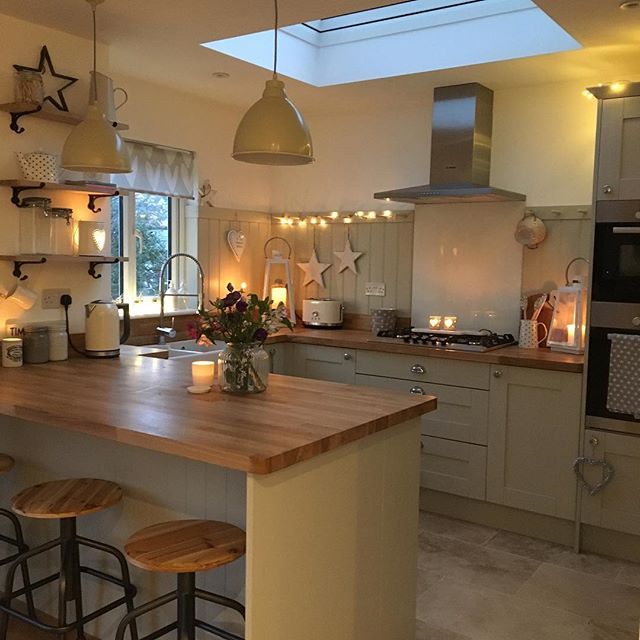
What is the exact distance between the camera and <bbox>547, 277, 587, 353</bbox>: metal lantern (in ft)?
12.4

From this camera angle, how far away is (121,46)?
3.52 meters

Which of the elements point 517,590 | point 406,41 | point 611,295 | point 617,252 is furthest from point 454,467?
point 406,41

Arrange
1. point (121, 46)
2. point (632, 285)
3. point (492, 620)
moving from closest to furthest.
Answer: point (492, 620)
point (632, 285)
point (121, 46)

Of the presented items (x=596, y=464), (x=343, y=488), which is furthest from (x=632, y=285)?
(x=343, y=488)

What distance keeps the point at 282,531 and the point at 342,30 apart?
127 inches


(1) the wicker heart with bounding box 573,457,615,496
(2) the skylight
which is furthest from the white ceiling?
(1) the wicker heart with bounding box 573,457,615,496

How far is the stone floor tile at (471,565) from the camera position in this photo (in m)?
3.18

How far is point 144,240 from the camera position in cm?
444

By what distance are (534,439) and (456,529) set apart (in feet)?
2.12

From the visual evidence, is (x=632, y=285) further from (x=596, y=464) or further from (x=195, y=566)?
(x=195, y=566)

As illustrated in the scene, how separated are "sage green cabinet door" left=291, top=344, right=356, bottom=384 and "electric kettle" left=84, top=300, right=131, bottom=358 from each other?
4.55ft

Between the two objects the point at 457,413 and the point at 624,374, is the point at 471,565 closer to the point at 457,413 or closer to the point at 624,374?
the point at 457,413

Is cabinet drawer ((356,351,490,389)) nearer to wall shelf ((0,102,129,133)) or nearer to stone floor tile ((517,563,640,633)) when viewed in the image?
stone floor tile ((517,563,640,633))

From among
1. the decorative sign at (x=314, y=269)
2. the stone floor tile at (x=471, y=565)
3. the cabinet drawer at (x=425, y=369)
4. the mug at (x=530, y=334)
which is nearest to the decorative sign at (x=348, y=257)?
the decorative sign at (x=314, y=269)
